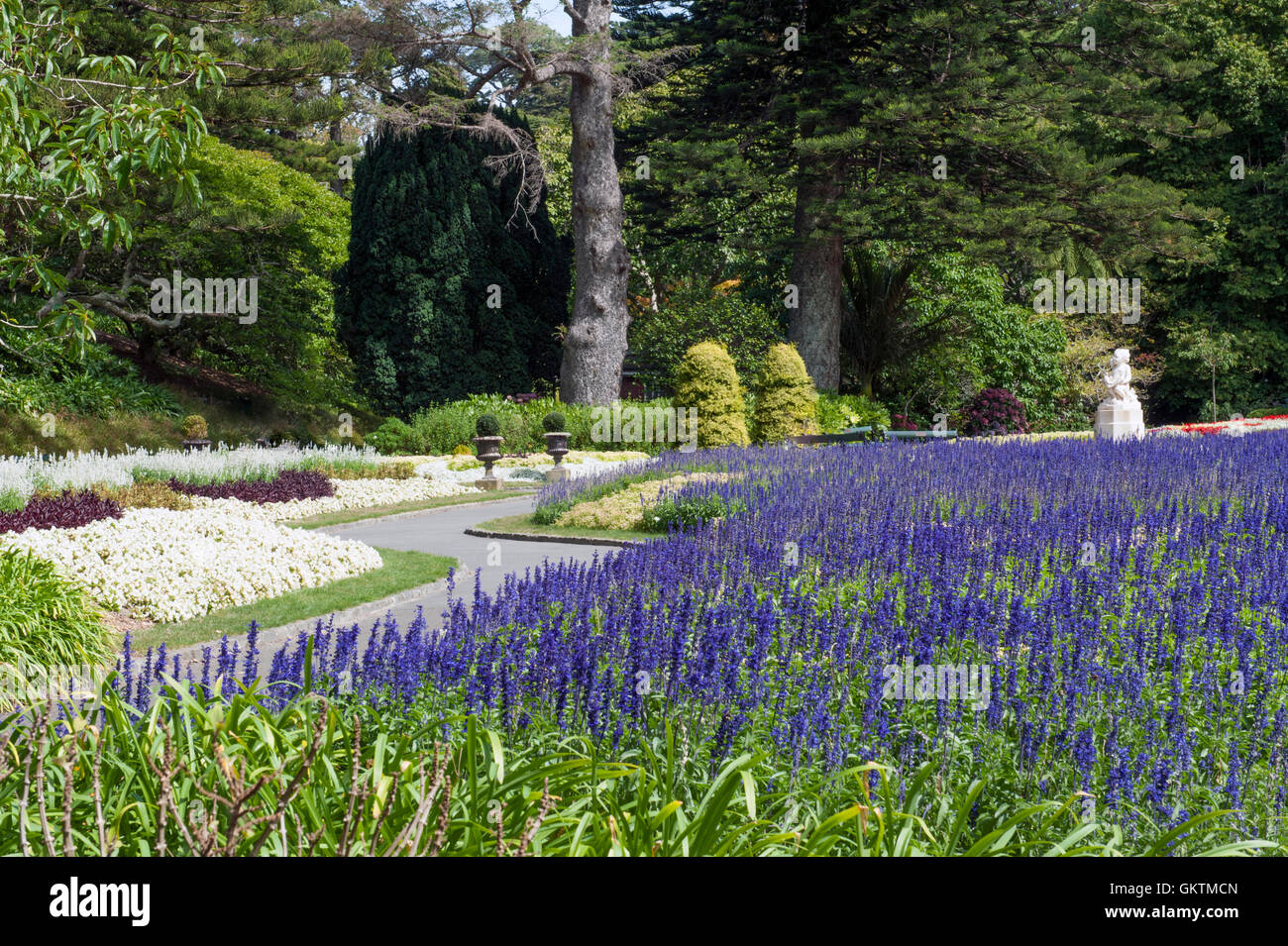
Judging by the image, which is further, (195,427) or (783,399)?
(783,399)

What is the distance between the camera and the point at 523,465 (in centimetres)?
2225

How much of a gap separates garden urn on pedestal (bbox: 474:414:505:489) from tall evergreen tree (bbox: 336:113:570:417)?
24.8 feet

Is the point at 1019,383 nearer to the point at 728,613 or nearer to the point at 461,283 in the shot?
the point at 461,283

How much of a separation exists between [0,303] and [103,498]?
40.8ft

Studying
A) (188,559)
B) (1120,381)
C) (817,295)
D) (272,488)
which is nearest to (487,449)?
(272,488)

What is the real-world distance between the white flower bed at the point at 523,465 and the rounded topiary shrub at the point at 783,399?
272 centimetres

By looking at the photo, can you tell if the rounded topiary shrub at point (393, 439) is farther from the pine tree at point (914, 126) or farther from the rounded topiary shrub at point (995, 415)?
the rounded topiary shrub at point (995, 415)

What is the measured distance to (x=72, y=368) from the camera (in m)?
24.2

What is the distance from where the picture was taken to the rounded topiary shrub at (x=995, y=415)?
2661 centimetres

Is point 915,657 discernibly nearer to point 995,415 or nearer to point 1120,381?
point 1120,381

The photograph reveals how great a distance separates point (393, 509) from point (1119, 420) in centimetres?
1373

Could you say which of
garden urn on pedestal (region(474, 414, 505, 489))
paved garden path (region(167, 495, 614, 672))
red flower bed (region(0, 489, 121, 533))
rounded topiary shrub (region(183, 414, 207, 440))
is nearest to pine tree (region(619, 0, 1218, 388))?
garden urn on pedestal (region(474, 414, 505, 489))

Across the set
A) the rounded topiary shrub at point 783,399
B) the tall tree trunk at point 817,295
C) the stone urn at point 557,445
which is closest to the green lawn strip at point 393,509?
the stone urn at point 557,445

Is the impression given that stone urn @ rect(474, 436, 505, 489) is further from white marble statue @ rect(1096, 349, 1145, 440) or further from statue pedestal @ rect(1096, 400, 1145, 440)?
white marble statue @ rect(1096, 349, 1145, 440)
